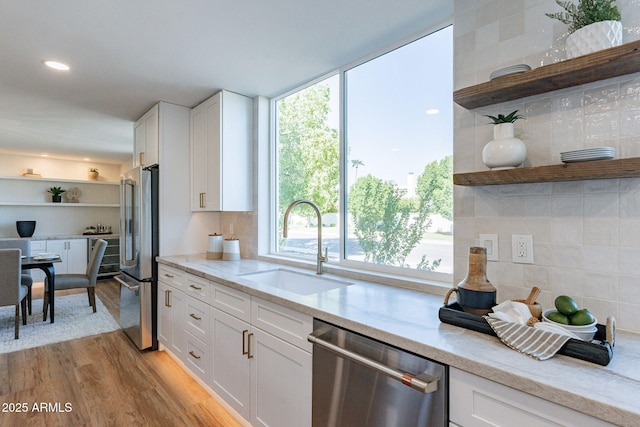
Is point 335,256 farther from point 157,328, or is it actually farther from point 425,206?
point 157,328

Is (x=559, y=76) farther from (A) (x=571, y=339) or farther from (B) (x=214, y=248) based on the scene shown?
(B) (x=214, y=248)

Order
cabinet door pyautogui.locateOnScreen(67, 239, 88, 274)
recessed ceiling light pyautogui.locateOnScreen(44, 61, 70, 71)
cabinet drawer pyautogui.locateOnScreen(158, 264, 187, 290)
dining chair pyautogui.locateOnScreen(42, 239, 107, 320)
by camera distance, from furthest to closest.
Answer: cabinet door pyautogui.locateOnScreen(67, 239, 88, 274), dining chair pyautogui.locateOnScreen(42, 239, 107, 320), cabinet drawer pyautogui.locateOnScreen(158, 264, 187, 290), recessed ceiling light pyautogui.locateOnScreen(44, 61, 70, 71)

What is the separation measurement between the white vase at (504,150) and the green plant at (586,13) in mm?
393

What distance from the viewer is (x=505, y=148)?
4.26ft

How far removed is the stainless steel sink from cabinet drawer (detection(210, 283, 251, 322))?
0.20m

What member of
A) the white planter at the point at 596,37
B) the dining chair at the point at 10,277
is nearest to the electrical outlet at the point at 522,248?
the white planter at the point at 596,37

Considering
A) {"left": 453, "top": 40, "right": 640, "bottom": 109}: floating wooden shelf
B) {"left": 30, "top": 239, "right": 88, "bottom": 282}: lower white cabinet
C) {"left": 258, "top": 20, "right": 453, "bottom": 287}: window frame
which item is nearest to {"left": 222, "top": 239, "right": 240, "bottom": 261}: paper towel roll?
{"left": 258, "top": 20, "right": 453, "bottom": 287}: window frame

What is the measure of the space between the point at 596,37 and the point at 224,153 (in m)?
2.51

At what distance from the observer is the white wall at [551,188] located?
115cm

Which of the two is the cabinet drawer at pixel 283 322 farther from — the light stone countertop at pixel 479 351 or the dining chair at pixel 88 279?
the dining chair at pixel 88 279

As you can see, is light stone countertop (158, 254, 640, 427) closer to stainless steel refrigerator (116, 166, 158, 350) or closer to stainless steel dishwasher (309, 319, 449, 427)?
stainless steel dishwasher (309, 319, 449, 427)

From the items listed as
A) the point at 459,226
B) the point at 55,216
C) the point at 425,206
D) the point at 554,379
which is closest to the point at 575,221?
the point at 459,226

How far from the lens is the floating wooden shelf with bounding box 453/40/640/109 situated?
106cm

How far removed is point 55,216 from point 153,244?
502cm
